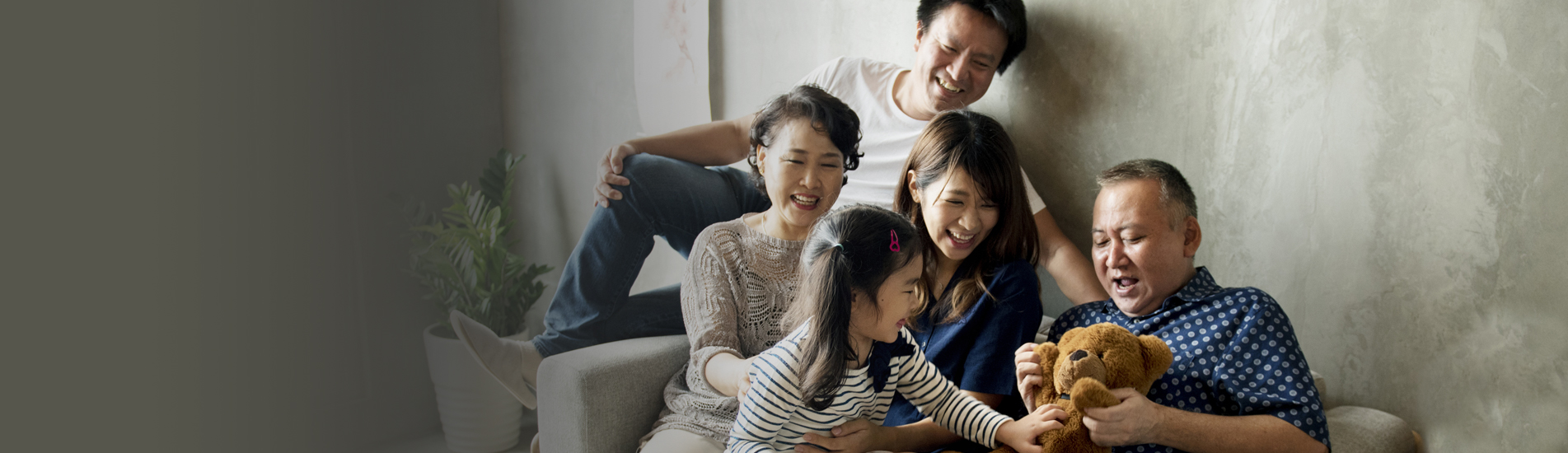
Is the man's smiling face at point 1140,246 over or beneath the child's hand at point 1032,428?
over

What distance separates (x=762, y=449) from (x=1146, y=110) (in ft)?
3.32

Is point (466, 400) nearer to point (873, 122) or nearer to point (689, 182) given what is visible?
point (689, 182)

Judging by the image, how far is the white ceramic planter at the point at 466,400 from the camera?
177 centimetres

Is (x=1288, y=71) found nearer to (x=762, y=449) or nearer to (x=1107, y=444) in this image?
(x=1107, y=444)

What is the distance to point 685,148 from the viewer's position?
70.2 inches

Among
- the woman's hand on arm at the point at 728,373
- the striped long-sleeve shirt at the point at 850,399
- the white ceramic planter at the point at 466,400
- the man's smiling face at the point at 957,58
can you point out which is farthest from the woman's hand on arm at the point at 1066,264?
the white ceramic planter at the point at 466,400

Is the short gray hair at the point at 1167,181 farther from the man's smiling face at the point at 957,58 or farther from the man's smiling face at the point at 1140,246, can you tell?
the man's smiling face at the point at 957,58

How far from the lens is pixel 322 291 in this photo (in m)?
1.17

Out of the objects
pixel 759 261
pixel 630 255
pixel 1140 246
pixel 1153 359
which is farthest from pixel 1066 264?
pixel 630 255

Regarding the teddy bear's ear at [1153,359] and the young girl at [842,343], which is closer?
the young girl at [842,343]

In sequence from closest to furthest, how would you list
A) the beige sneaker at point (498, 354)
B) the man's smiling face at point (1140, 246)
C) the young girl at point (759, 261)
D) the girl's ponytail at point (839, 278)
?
the girl's ponytail at point (839, 278) < the man's smiling face at point (1140, 246) < the young girl at point (759, 261) < the beige sneaker at point (498, 354)

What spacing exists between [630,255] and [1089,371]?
1015 millimetres

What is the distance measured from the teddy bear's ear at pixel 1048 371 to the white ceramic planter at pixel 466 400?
3.99 ft

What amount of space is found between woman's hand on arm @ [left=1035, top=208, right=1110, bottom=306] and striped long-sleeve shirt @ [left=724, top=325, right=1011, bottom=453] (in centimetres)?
43
